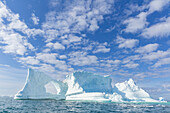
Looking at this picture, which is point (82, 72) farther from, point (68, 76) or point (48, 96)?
point (48, 96)

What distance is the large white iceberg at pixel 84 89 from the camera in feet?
165

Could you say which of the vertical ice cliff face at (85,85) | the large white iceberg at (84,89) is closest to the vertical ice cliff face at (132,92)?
the large white iceberg at (84,89)

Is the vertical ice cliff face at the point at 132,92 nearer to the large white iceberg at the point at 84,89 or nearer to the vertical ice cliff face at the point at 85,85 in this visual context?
the large white iceberg at the point at 84,89

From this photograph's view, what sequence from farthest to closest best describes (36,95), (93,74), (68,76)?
(68,76), (93,74), (36,95)

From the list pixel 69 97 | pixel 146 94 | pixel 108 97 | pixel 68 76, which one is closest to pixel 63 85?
pixel 68 76

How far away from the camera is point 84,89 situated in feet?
185

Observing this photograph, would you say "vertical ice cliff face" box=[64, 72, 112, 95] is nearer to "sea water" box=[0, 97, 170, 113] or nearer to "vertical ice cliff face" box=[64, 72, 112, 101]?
"vertical ice cliff face" box=[64, 72, 112, 101]

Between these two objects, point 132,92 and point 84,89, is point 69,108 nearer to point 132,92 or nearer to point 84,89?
point 84,89

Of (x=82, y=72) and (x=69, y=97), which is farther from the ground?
(x=82, y=72)

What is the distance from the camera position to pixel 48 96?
55.6m

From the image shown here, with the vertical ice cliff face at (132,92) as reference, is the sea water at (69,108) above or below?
below

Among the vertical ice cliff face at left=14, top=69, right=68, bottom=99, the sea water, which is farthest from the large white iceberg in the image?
the sea water

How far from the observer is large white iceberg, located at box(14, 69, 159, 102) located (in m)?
50.2

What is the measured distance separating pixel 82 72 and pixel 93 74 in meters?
5.35
